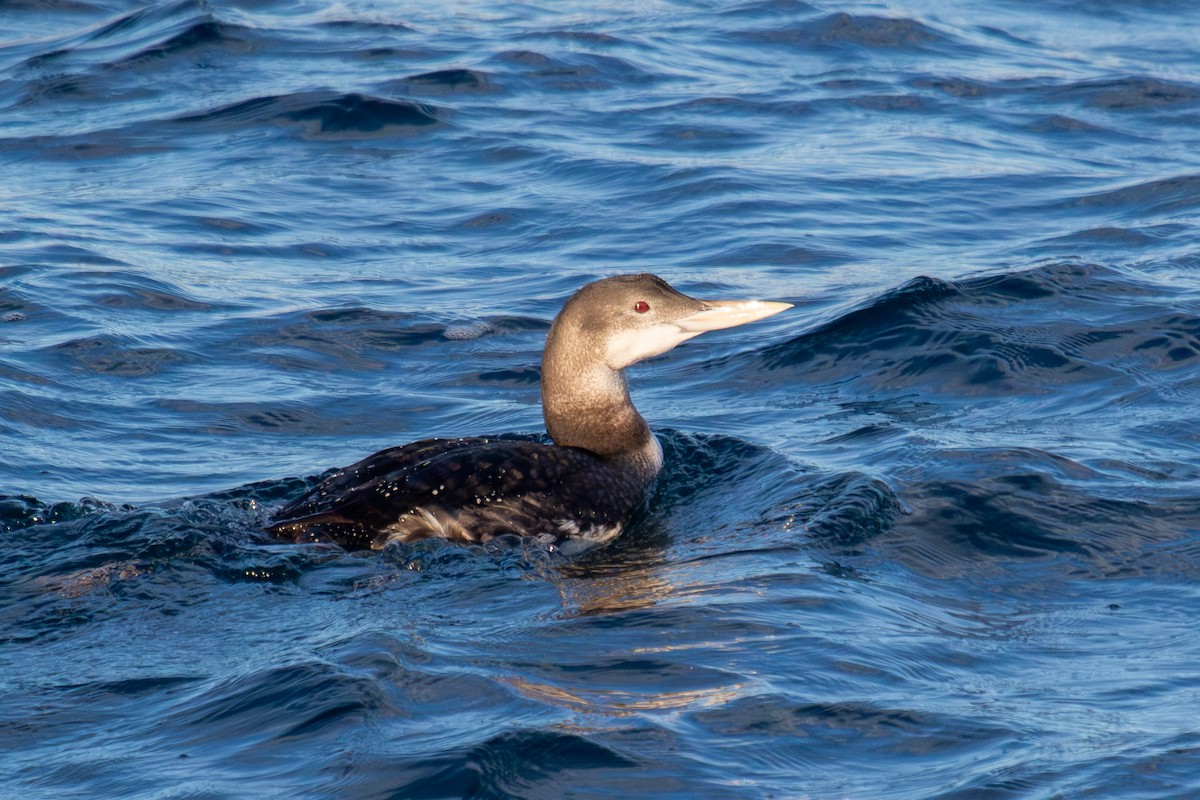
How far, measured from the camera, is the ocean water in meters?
4.07

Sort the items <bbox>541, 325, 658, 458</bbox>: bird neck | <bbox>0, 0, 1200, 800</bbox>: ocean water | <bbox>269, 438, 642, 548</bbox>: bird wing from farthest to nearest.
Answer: <bbox>541, 325, 658, 458</bbox>: bird neck
<bbox>269, 438, 642, 548</bbox>: bird wing
<bbox>0, 0, 1200, 800</bbox>: ocean water

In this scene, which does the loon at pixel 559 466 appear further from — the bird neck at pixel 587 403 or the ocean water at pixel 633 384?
the ocean water at pixel 633 384

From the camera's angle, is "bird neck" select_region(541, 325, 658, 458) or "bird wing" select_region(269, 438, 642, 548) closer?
"bird wing" select_region(269, 438, 642, 548)

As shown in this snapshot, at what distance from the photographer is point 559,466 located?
5.78 meters

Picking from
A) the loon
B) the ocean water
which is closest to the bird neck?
the loon

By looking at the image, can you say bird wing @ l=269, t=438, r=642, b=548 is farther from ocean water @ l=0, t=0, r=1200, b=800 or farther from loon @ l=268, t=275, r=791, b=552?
ocean water @ l=0, t=0, r=1200, b=800

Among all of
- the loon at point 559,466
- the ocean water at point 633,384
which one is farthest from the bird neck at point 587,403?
the ocean water at point 633,384

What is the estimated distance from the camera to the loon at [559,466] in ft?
17.5

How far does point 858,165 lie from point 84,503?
6.56 meters

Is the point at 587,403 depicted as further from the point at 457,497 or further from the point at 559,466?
the point at 457,497

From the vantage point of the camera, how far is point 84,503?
5.70 metres

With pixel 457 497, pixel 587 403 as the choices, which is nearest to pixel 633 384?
pixel 587 403

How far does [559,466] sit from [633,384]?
2.01m

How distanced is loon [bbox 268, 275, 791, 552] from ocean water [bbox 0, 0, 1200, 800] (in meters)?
0.12
